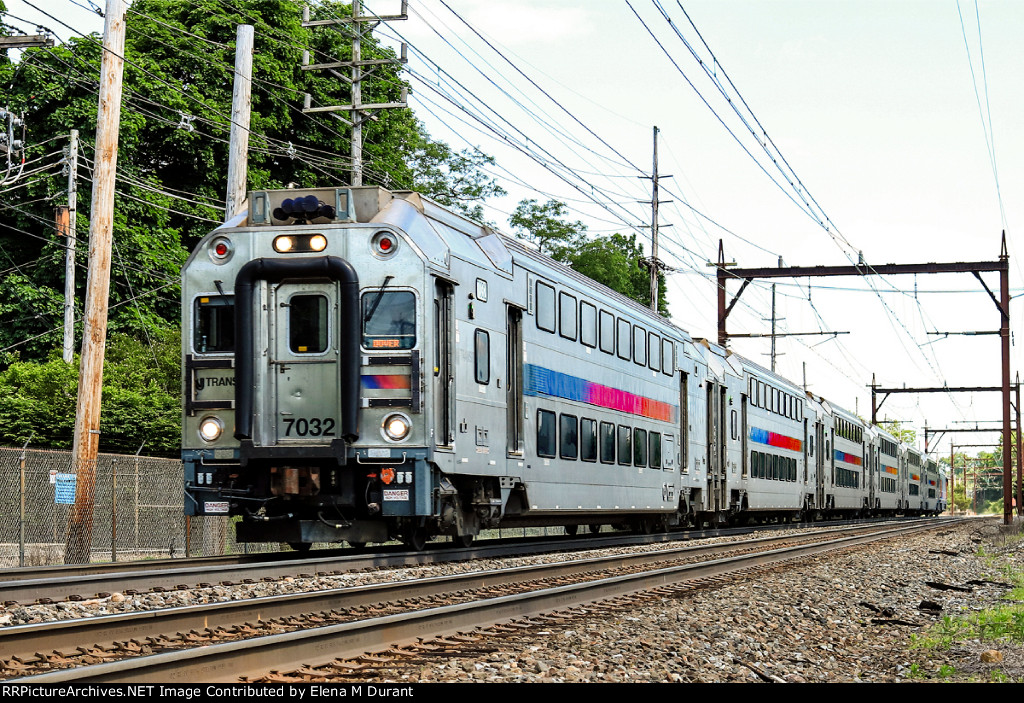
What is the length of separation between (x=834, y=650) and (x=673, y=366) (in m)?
15.2

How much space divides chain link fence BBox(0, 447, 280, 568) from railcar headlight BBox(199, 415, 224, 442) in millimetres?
4363

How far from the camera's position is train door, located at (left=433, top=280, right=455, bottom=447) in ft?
47.0

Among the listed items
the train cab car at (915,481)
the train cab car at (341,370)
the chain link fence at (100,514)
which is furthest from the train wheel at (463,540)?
the train cab car at (915,481)

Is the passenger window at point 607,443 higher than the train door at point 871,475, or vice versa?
the passenger window at point 607,443

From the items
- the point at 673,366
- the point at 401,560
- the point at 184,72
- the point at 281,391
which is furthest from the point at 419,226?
the point at 184,72

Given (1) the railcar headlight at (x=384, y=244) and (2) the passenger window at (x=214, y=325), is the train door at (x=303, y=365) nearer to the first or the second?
(2) the passenger window at (x=214, y=325)

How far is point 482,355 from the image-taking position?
15703 millimetres

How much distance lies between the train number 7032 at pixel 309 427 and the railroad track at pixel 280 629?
2702 millimetres

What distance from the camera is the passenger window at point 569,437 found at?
18484mm

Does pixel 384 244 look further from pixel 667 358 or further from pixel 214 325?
pixel 667 358

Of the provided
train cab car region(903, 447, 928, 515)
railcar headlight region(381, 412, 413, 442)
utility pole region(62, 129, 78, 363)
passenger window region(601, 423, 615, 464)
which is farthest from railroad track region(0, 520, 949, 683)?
train cab car region(903, 447, 928, 515)

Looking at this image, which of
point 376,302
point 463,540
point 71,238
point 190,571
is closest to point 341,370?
point 376,302

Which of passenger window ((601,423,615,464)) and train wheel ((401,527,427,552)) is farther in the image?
passenger window ((601,423,615,464))

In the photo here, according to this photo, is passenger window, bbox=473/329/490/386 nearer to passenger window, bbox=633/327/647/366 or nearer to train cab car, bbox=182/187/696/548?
train cab car, bbox=182/187/696/548
